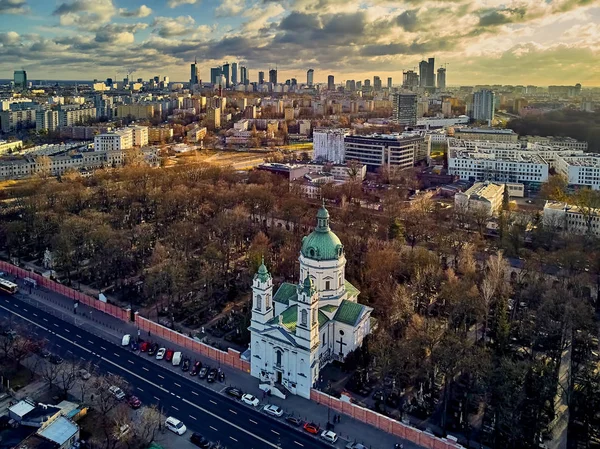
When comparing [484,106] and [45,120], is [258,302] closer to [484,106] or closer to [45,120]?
[45,120]

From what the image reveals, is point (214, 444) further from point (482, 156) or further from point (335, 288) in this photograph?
point (482, 156)

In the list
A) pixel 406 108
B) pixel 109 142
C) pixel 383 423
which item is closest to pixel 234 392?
pixel 383 423

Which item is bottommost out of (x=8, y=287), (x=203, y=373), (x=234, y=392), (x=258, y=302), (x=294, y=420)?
(x=294, y=420)

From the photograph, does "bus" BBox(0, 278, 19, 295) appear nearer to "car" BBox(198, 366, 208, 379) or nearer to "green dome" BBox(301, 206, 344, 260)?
"car" BBox(198, 366, 208, 379)

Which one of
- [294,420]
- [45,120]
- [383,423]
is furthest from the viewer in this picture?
[45,120]

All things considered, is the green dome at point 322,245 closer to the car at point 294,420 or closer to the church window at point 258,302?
the church window at point 258,302

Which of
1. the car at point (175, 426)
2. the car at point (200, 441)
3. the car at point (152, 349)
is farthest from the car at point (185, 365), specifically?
the car at point (200, 441)

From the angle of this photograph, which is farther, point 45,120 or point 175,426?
point 45,120
